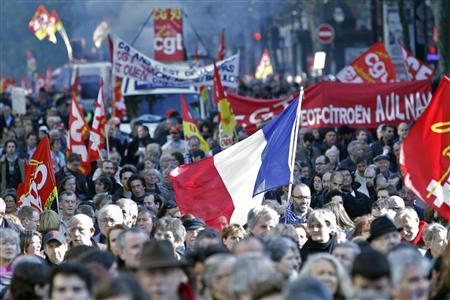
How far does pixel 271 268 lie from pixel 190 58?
30.3 m

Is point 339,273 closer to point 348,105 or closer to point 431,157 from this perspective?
point 431,157

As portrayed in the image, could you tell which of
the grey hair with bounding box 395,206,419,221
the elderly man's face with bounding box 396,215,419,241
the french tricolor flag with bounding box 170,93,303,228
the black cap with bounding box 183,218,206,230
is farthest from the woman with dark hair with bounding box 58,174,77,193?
the elderly man's face with bounding box 396,215,419,241

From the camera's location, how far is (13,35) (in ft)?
285

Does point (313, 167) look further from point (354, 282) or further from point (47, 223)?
point (354, 282)

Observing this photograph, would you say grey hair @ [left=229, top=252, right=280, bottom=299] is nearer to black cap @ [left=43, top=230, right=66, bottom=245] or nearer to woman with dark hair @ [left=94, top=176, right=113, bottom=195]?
black cap @ [left=43, top=230, right=66, bottom=245]

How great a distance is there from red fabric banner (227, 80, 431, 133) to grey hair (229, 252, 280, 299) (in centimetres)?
1426

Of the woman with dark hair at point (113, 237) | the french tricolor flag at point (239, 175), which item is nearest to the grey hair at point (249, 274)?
the woman with dark hair at point (113, 237)

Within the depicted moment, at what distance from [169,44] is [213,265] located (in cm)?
2900

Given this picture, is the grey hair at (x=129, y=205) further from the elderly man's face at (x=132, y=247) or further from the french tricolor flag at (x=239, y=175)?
the elderly man's face at (x=132, y=247)

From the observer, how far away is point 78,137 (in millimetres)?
22594

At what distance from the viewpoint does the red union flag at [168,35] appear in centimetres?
3838

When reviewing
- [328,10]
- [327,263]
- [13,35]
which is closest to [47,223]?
[327,263]

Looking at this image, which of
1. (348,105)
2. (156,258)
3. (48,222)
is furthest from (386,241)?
(348,105)

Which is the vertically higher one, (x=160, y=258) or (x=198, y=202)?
(x=160, y=258)
